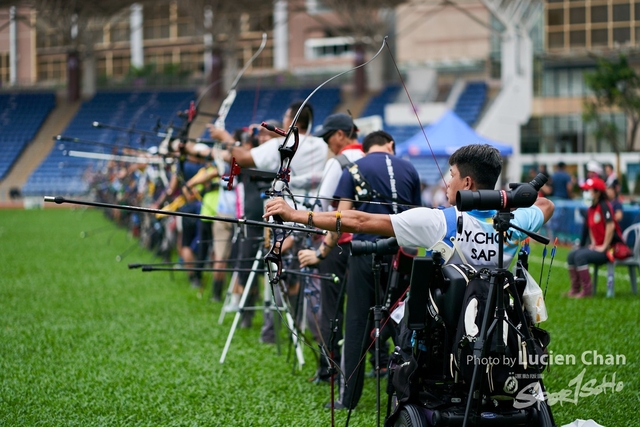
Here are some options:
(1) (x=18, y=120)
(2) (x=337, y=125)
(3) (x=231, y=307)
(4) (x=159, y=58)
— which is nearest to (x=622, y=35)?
(4) (x=159, y=58)

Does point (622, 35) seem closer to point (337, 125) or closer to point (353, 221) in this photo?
point (337, 125)

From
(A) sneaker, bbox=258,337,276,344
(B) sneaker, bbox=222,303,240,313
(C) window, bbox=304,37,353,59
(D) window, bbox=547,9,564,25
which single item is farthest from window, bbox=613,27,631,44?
(A) sneaker, bbox=258,337,276,344

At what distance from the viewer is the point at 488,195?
3.11 metres

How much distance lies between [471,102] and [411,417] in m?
27.2

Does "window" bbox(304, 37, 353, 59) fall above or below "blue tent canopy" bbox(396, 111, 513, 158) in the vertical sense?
above

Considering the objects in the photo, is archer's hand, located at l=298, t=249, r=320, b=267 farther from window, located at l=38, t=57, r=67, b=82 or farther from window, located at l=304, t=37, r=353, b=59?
window, located at l=38, t=57, r=67, b=82

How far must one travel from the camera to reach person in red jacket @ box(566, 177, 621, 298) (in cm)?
922

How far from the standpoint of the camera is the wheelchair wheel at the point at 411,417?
3367mm

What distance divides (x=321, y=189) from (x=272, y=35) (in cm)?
3631

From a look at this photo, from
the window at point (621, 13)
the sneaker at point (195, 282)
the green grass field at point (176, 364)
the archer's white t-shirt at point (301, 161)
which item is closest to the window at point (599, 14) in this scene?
the window at point (621, 13)

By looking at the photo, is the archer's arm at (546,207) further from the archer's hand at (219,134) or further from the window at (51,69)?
the window at (51,69)

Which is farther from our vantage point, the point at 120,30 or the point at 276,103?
the point at 120,30

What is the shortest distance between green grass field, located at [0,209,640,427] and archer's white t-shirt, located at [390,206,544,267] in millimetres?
1532

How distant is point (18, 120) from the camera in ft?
132
